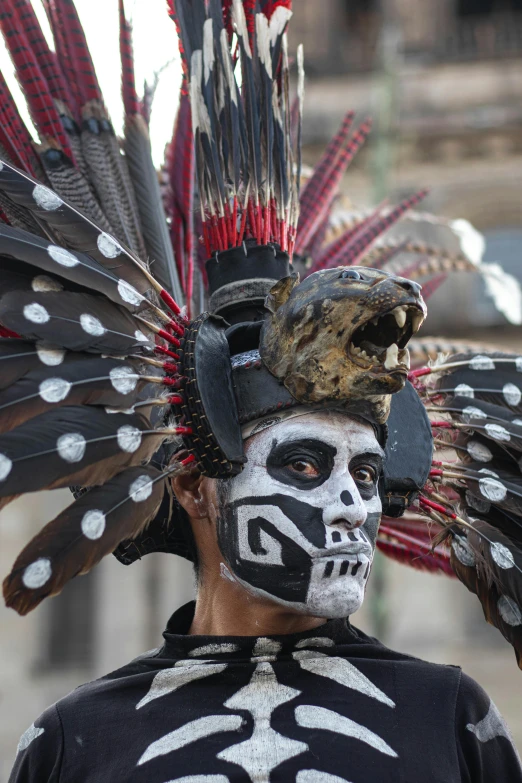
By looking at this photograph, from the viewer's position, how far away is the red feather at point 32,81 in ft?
13.6

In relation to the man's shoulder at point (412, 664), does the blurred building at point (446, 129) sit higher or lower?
higher

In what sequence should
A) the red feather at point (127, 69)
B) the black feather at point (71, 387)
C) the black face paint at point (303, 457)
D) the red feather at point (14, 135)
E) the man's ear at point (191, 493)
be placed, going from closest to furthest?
the black feather at point (71, 387) → the black face paint at point (303, 457) → the man's ear at point (191, 493) → the red feather at point (14, 135) → the red feather at point (127, 69)

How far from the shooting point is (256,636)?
367 cm

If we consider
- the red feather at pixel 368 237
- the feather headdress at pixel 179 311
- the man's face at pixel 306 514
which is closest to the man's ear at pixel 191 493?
the feather headdress at pixel 179 311

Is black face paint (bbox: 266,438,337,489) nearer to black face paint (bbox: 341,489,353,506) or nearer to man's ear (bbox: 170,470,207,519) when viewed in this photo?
black face paint (bbox: 341,489,353,506)

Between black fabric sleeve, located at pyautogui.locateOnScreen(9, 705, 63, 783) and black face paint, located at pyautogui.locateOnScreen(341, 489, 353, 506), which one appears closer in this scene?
black face paint, located at pyautogui.locateOnScreen(341, 489, 353, 506)

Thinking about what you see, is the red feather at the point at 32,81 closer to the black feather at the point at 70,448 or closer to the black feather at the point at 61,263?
the black feather at the point at 61,263

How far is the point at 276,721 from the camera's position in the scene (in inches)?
137

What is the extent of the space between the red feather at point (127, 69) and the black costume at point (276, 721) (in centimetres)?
171

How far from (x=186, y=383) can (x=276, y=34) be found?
1.16 meters

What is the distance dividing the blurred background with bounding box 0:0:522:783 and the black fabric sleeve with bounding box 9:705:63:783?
14.0 m

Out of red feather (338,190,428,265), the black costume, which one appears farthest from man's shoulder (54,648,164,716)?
red feather (338,190,428,265)

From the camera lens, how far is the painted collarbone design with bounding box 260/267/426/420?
3455mm

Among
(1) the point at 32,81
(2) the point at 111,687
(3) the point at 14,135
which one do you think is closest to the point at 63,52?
(1) the point at 32,81
